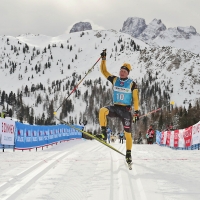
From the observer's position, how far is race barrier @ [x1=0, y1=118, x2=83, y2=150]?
14.3m

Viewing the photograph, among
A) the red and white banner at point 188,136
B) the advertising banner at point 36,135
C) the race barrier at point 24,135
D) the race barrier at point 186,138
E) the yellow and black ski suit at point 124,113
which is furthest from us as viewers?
the red and white banner at point 188,136

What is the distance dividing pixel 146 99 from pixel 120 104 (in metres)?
193

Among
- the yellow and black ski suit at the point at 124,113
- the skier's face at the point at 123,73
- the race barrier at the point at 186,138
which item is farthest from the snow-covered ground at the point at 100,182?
the race barrier at the point at 186,138

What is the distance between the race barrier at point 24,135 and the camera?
47.0 ft

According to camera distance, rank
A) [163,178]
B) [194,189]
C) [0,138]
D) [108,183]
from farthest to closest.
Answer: [0,138]
[163,178]
[108,183]
[194,189]

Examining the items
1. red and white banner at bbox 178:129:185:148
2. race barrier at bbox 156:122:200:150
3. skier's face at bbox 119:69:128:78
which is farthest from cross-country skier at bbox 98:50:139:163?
red and white banner at bbox 178:129:185:148

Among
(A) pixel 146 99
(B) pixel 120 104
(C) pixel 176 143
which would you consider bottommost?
(C) pixel 176 143

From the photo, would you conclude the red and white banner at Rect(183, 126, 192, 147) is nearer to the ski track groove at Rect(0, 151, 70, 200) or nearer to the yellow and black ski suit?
the yellow and black ski suit

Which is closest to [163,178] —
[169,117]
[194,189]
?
[194,189]

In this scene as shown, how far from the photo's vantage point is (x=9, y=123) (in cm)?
1488

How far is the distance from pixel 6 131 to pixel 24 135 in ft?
7.78

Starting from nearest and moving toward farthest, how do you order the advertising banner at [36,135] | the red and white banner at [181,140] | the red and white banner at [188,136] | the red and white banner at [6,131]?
1. the red and white banner at [6,131]
2. the advertising banner at [36,135]
3. the red and white banner at [188,136]
4. the red and white banner at [181,140]

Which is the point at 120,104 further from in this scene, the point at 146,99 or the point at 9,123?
the point at 146,99

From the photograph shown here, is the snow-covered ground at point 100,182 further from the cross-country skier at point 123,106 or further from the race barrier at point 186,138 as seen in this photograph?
the race barrier at point 186,138
